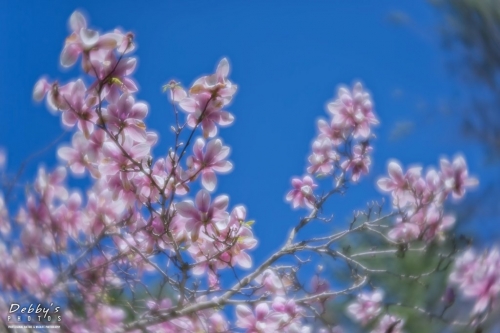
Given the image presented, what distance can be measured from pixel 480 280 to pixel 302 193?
1.37ft

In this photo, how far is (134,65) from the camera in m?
0.82

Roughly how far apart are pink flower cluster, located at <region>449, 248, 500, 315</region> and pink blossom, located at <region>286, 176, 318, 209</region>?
0.34 meters

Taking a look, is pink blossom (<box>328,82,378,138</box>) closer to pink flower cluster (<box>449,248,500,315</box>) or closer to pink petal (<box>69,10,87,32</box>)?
pink flower cluster (<box>449,248,500,315</box>)

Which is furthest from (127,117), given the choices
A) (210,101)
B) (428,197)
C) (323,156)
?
(428,197)

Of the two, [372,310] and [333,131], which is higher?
[333,131]

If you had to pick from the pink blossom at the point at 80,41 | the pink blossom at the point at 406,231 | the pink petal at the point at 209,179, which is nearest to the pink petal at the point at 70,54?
the pink blossom at the point at 80,41

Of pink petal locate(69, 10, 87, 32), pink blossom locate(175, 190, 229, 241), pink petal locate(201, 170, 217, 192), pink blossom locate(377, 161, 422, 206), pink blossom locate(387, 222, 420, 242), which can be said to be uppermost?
pink blossom locate(377, 161, 422, 206)

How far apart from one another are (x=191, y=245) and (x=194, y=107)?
0.26m

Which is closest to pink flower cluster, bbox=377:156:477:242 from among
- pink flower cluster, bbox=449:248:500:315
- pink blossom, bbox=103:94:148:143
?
pink flower cluster, bbox=449:248:500:315

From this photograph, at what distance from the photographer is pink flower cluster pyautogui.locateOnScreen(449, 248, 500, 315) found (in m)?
0.92

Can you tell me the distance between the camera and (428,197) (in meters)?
1.13

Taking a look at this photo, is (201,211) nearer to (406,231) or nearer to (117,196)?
(117,196)

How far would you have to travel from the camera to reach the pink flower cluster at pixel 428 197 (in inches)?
44.4

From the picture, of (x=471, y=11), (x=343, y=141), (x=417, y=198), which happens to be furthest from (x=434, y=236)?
(x=471, y=11)
